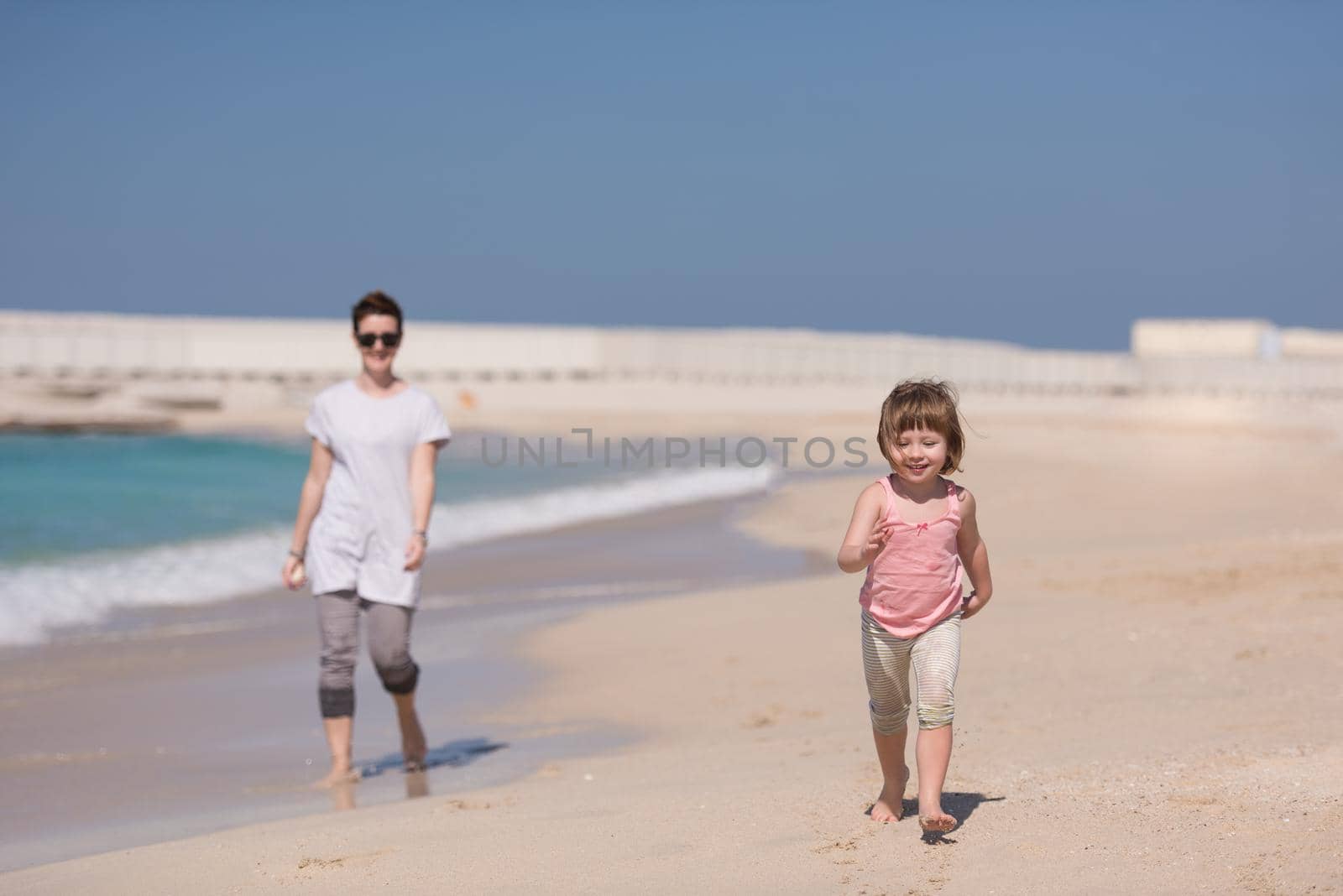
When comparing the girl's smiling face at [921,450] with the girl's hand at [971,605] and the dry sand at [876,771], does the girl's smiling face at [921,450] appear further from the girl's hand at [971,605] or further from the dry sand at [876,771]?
the dry sand at [876,771]

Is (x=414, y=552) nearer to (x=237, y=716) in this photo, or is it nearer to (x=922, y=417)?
(x=237, y=716)

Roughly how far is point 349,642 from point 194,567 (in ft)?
22.4

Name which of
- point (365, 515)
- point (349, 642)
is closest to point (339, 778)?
point (349, 642)

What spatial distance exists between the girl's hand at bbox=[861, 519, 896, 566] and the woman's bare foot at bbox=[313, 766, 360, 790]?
2.32 meters

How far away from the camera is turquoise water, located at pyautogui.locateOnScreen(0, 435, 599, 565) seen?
13.4 m

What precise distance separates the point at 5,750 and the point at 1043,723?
4.05 m

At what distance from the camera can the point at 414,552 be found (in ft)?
16.6

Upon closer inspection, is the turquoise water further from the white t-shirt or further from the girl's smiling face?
the girl's smiling face

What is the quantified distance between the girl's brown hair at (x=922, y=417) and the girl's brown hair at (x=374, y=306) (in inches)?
87.9

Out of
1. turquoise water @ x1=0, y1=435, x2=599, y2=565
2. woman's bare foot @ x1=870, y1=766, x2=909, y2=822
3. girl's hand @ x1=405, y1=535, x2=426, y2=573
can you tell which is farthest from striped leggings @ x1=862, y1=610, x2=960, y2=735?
turquoise water @ x1=0, y1=435, x2=599, y2=565

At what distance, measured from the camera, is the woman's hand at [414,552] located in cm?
508

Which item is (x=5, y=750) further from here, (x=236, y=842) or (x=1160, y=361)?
(x=1160, y=361)

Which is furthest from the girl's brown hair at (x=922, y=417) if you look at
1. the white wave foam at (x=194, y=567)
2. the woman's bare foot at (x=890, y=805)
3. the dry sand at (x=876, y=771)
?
the white wave foam at (x=194, y=567)

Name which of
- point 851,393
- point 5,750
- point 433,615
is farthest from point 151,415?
point 5,750
